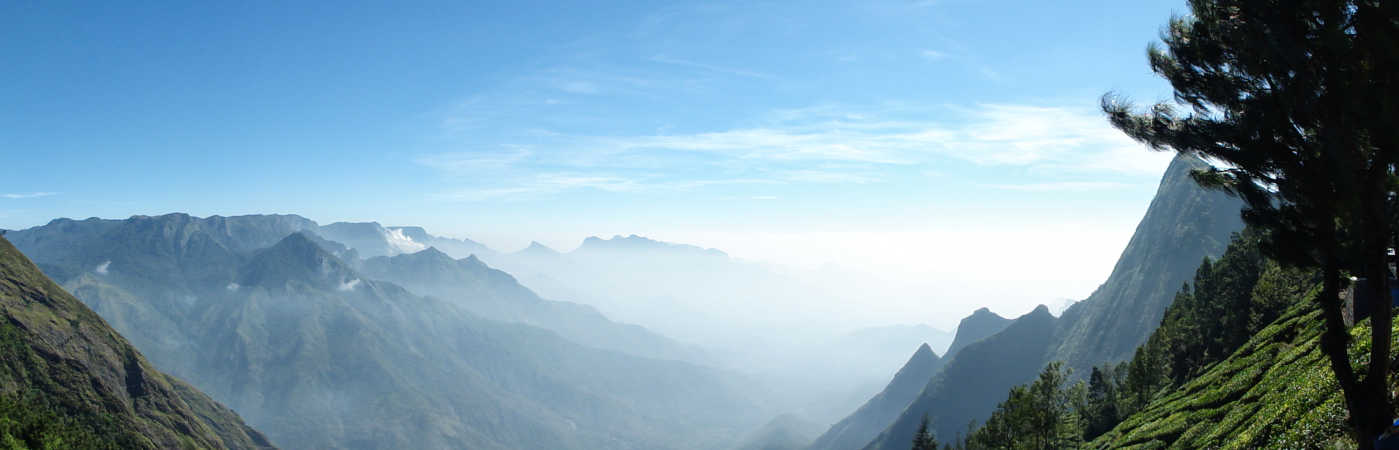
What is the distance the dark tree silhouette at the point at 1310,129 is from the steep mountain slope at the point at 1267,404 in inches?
307

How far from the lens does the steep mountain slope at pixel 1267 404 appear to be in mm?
25203

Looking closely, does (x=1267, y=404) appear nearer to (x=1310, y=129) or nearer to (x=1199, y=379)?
(x=1310, y=129)

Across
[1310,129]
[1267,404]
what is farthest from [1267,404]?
[1310,129]

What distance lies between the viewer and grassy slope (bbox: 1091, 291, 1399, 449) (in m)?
25.3

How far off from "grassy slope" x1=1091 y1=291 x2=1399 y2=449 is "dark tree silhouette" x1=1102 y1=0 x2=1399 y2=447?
26.6 ft

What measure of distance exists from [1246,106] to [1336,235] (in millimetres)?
4389

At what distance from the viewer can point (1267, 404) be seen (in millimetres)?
35938

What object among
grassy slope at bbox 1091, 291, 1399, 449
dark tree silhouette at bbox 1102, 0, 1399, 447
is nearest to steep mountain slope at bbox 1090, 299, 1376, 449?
grassy slope at bbox 1091, 291, 1399, 449

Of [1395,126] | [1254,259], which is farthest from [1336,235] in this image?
[1254,259]

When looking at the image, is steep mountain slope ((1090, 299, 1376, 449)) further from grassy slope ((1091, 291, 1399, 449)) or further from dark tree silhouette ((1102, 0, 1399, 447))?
dark tree silhouette ((1102, 0, 1399, 447))

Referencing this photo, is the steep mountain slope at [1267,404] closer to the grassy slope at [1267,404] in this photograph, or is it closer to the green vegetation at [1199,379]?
the grassy slope at [1267,404]

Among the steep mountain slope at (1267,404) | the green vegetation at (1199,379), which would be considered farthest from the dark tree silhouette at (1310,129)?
the green vegetation at (1199,379)

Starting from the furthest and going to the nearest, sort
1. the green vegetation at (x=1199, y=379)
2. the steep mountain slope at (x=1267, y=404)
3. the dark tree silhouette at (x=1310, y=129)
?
the green vegetation at (x=1199, y=379) → the steep mountain slope at (x=1267, y=404) → the dark tree silhouette at (x=1310, y=129)

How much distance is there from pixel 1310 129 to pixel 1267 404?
28.4 meters
